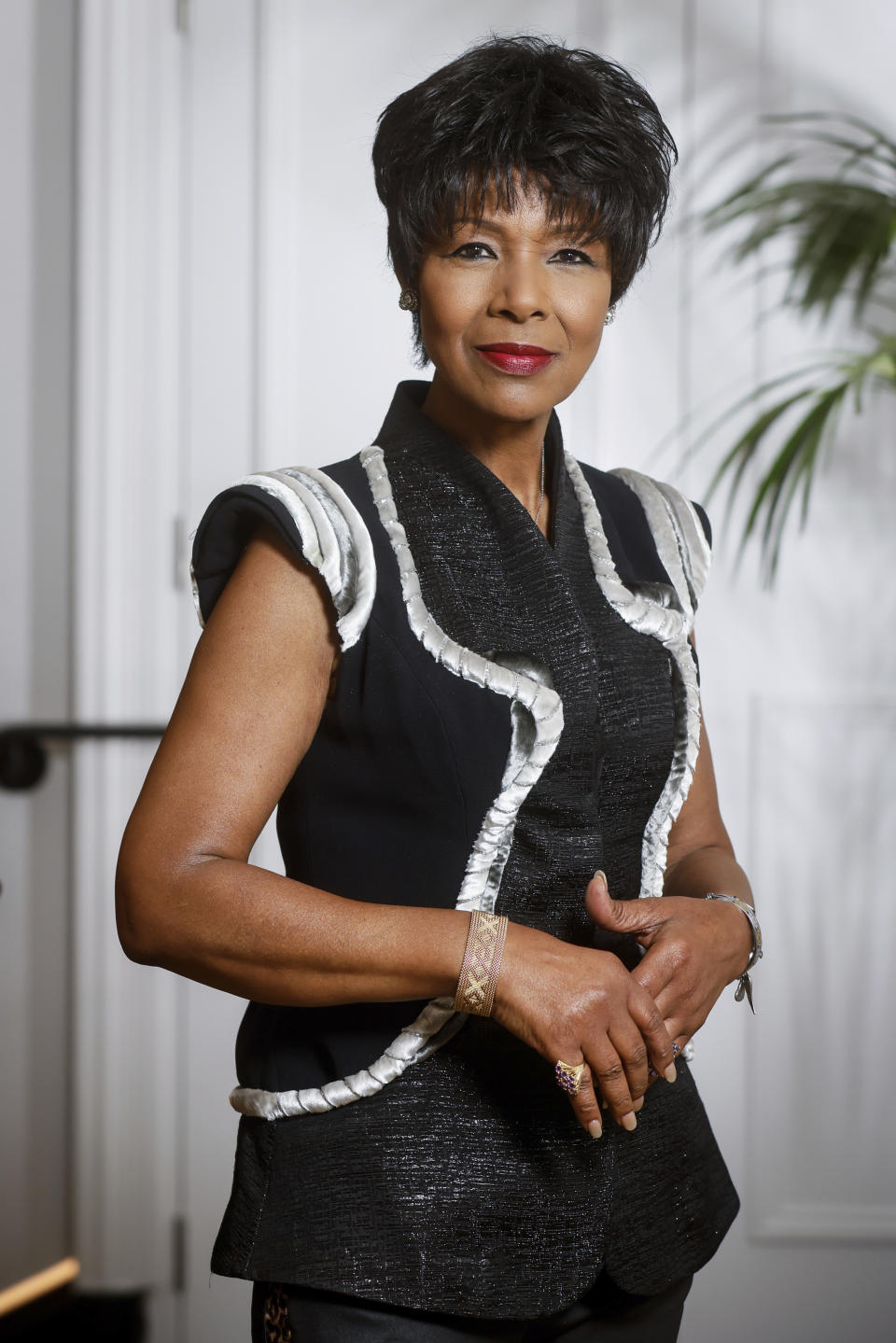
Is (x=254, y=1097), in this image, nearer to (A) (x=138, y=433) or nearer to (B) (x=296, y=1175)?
(B) (x=296, y=1175)

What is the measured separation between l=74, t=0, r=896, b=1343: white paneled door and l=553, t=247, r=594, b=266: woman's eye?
1.16 metres

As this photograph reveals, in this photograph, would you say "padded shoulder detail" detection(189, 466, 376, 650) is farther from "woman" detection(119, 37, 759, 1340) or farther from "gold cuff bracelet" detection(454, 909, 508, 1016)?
"gold cuff bracelet" detection(454, 909, 508, 1016)

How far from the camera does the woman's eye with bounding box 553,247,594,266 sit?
3.22 feet

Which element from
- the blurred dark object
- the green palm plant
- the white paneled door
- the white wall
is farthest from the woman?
the blurred dark object

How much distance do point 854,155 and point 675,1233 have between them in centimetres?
171

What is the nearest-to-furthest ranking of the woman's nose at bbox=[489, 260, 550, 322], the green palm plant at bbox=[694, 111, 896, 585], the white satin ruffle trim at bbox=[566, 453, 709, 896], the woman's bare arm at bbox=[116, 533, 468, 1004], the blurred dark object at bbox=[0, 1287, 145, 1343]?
1. the woman's bare arm at bbox=[116, 533, 468, 1004]
2. the woman's nose at bbox=[489, 260, 550, 322]
3. the white satin ruffle trim at bbox=[566, 453, 709, 896]
4. the green palm plant at bbox=[694, 111, 896, 585]
5. the blurred dark object at bbox=[0, 1287, 145, 1343]

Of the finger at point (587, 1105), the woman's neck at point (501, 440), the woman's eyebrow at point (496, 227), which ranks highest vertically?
the woman's eyebrow at point (496, 227)

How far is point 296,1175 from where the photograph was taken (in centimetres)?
89

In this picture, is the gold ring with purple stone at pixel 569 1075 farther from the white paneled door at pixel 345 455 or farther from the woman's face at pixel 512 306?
the white paneled door at pixel 345 455

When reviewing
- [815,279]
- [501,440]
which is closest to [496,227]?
[501,440]

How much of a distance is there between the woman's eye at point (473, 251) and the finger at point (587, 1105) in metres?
0.58

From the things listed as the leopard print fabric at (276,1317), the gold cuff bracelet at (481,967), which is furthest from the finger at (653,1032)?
the leopard print fabric at (276,1317)

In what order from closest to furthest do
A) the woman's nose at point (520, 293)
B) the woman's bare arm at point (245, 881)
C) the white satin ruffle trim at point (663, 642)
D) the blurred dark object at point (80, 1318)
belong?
the woman's bare arm at point (245, 881) → the woman's nose at point (520, 293) → the white satin ruffle trim at point (663, 642) → the blurred dark object at point (80, 1318)

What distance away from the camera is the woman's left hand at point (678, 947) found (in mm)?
891
